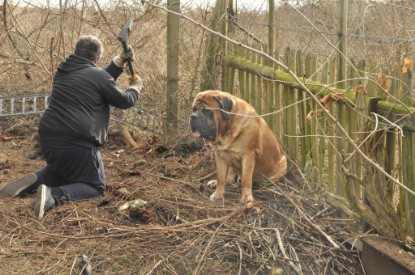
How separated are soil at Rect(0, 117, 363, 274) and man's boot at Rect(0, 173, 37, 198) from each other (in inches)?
3.2

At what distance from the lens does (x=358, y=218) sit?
4.99 metres

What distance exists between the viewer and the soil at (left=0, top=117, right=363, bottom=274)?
466 cm

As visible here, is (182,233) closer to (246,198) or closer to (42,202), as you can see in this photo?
(246,198)

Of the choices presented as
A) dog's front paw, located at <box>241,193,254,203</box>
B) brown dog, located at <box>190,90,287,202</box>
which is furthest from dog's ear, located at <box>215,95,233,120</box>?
dog's front paw, located at <box>241,193,254,203</box>

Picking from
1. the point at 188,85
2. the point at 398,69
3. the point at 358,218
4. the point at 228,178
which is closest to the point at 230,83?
the point at 188,85

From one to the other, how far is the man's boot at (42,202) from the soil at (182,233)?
0.18 feet

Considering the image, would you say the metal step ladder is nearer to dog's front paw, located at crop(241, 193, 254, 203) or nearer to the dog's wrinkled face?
the dog's wrinkled face

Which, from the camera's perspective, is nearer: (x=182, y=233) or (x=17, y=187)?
(x=182, y=233)

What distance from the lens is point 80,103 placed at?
20.9 ft

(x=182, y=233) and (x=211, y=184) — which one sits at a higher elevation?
(x=211, y=184)

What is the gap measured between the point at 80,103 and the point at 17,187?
38.7 inches

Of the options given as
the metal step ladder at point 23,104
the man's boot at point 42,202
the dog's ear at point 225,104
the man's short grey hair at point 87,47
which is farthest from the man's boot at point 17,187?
the metal step ladder at point 23,104

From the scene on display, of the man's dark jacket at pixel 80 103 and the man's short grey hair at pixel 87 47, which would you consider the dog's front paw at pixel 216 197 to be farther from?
the man's short grey hair at pixel 87 47

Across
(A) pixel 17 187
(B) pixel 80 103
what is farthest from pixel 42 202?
(B) pixel 80 103
